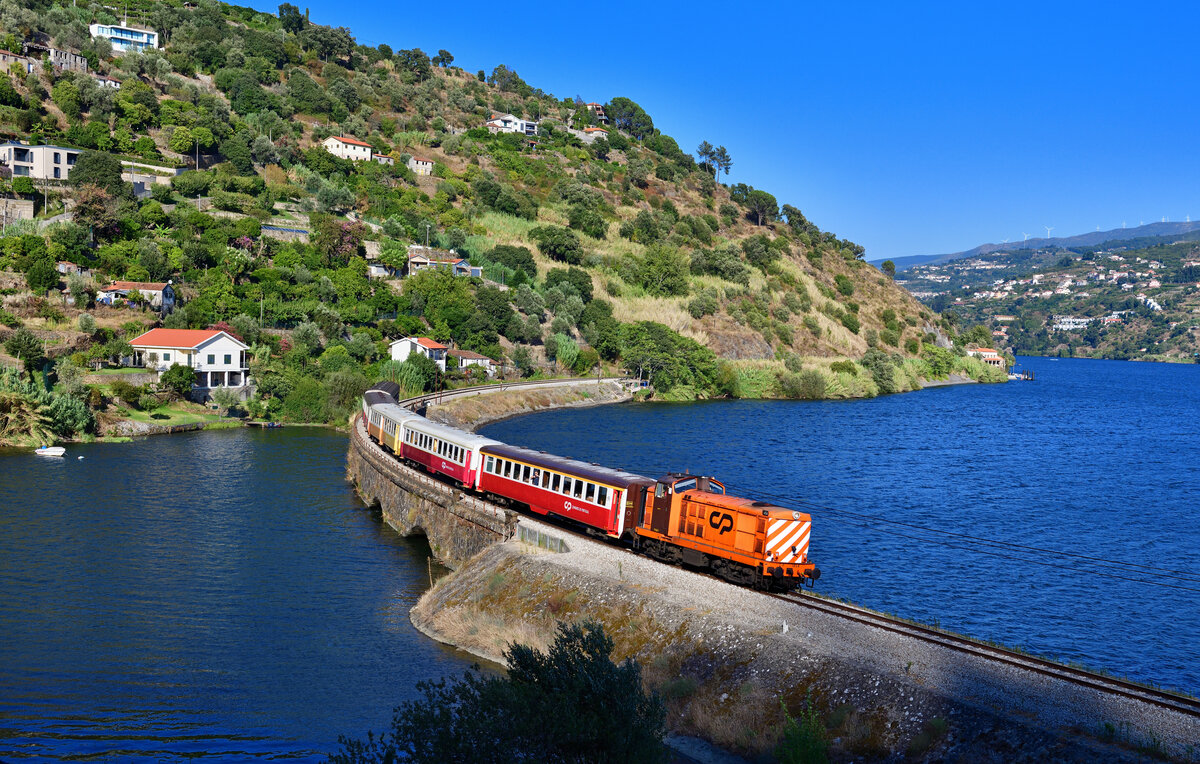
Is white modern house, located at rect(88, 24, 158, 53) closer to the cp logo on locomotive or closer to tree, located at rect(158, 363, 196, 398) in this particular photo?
tree, located at rect(158, 363, 196, 398)

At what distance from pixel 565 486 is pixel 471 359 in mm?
68726

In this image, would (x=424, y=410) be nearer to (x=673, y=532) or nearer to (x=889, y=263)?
(x=673, y=532)

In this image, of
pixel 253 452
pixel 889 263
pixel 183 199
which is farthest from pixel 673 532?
pixel 889 263

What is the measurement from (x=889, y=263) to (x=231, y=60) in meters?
147

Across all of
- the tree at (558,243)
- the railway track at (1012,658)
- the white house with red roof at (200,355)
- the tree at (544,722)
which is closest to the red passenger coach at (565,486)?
the railway track at (1012,658)

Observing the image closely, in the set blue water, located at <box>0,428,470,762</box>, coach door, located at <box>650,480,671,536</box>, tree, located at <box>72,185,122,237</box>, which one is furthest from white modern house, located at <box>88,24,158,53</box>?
coach door, located at <box>650,480,671,536</box>

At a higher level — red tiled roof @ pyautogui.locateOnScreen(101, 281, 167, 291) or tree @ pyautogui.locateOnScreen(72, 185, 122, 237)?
tree @ pyautogui.locateOnScreen(72, 185, 122, 237)

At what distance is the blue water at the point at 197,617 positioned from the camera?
24.0m

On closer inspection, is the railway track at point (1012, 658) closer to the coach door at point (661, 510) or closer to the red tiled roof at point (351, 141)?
the coach door at point (661, 510)

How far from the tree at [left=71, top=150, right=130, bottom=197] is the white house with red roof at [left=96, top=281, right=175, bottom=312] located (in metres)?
20.3

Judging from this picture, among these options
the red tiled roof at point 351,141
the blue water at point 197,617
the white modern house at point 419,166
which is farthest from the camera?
the white modern house at point 419,166

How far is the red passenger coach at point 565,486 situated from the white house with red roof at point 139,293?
63.2 meters

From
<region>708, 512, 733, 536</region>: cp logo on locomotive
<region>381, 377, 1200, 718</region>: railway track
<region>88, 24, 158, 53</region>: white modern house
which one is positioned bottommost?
<region>381, 377, 1200, 718</region>: railway track

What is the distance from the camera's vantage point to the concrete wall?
117 ft
